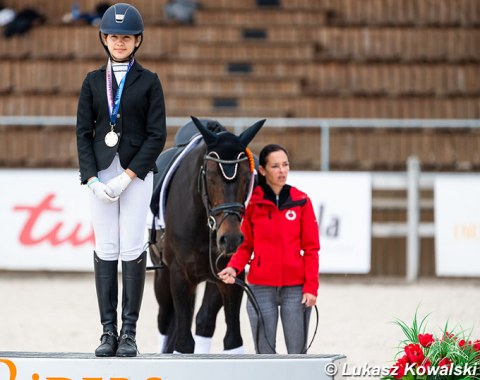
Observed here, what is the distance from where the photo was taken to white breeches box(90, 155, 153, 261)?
4.95m

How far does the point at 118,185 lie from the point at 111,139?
21 centimetres

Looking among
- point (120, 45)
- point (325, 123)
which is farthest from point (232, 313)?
point (325, 123)

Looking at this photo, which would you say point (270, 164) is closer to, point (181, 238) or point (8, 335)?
point (181, 238)

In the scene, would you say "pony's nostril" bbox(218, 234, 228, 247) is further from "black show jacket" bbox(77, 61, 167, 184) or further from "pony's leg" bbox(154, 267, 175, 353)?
"pony's leg" bbox(154, 267, 175, 353)

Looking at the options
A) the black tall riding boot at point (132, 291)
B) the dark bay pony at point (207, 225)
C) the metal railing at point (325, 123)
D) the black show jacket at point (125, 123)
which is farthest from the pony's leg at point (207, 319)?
the metal railing at point (325, 123)

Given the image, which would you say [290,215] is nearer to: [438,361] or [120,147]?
[120,147]

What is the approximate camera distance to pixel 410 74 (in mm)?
16844

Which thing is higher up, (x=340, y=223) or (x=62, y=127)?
(x=62, y=127)

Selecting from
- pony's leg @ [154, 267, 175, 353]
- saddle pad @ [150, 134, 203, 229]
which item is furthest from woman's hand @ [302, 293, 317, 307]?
pony's leg @ [154, 267, 175, 353]

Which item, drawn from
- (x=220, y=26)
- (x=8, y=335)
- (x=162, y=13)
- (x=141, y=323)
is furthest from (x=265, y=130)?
(x=8, y=335)

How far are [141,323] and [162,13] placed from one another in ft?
31.7

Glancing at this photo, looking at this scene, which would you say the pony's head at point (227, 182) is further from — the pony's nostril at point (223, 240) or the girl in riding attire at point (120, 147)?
the girl in riding attire at point (120, 147)

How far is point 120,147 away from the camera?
16.2ft

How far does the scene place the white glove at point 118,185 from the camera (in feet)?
15.8
